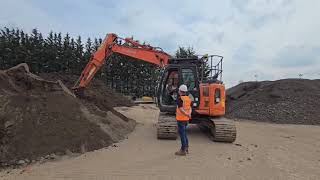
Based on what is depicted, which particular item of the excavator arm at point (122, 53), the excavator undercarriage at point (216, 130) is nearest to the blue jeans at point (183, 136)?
the excavator undercarriage at point (216, 130)

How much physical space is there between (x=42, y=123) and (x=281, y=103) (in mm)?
17046

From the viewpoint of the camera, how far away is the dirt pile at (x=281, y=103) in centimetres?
2042

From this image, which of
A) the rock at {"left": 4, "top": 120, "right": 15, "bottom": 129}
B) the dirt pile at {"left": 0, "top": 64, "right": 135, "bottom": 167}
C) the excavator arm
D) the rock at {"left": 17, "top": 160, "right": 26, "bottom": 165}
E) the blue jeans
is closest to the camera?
the rock at {"left": 17, "top": 160, "right": 26, "bottom": 165}

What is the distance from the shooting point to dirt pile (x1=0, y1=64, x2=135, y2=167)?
7.58m

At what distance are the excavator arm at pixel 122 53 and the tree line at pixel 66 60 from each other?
17360 millimetres

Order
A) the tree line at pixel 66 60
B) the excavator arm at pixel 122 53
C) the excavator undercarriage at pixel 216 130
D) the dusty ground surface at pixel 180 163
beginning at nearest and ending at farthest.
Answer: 1. the dusty ground surface at pixel 180 163
2. the excavator undercarriage at pixel 216 130
3. the excavator arm at pixel 122 53
4. the tree line at pixel 66 60

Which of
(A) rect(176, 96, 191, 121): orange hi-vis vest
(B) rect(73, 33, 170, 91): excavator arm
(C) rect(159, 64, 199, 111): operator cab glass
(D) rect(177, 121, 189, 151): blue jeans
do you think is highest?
(B) rect(73, 33, 170, 91): excavator arm

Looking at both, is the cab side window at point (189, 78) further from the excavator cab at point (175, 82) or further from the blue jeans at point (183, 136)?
the blue jeans at point (183, 136)

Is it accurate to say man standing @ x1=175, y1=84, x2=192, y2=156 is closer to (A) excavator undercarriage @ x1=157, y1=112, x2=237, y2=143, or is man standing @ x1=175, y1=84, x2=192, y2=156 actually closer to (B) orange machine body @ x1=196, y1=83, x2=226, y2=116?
(A) excavator undercarriage @ x1=157, y1=112, x2=237, y2=143

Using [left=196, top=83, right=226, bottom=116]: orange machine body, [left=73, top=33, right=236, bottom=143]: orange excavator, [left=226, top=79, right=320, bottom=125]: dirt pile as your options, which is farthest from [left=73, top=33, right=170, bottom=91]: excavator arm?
[left=226, top=79, right=320, bottom=125]: dirt pile

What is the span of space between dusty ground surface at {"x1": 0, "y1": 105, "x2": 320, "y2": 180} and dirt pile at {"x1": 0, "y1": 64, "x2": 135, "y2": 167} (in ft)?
1.45

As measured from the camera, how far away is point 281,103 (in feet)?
72.3

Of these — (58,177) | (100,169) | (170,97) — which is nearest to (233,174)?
(100,169)

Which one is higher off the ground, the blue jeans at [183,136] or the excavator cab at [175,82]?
the excavator cab at [175,82]
